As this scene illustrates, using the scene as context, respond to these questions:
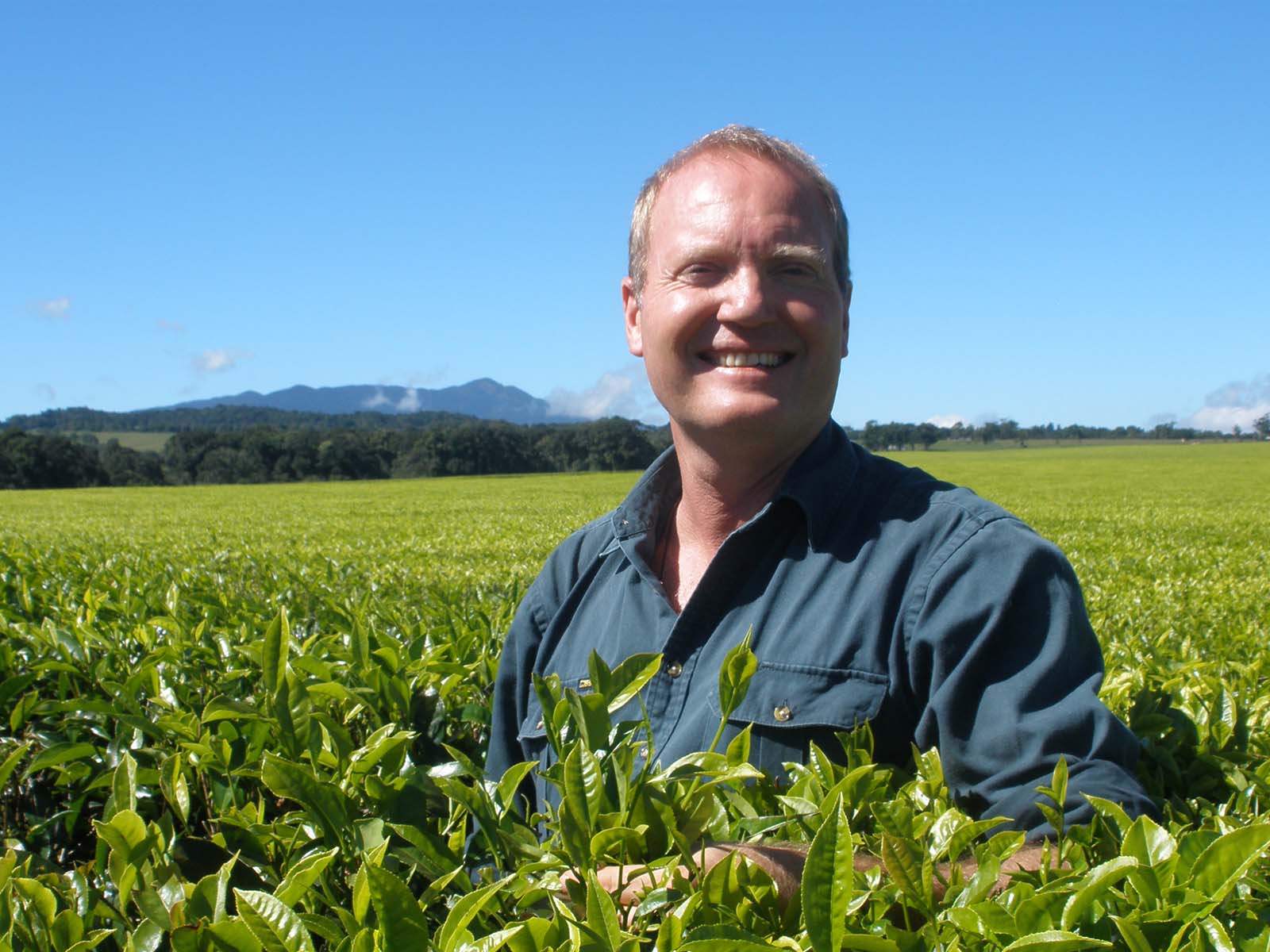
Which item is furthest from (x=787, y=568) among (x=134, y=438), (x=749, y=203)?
(x=134, y=438)

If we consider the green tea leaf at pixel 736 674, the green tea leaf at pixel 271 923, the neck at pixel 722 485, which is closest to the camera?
the green tea leaf at pixel 271 923

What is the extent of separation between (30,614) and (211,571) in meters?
2.15

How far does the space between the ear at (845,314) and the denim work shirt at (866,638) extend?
0.22 m

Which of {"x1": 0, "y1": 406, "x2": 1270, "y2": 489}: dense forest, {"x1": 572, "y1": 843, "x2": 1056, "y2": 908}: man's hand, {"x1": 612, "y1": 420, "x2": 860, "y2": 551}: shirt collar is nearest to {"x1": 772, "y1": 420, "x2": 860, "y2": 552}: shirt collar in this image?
{"x1": 612, "y1": 420, "x2": 860, "y2": 551}: shirt collar

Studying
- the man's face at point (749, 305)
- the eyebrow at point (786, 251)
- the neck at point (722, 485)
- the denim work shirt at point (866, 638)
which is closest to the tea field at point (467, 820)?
the denim work shirt at point (866, 638)

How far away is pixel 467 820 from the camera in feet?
4.98

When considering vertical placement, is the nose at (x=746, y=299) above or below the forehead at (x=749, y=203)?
below

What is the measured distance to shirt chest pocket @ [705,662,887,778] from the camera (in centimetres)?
187

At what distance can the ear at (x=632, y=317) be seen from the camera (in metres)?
2.66

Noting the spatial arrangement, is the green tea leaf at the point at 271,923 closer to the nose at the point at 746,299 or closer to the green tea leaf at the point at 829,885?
the green tea leaf at the point at 829,885

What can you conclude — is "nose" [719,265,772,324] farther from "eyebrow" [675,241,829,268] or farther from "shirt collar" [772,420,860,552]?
"shirt collar" [772,420,860,552]

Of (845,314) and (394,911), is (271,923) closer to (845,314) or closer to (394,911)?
(394,911)

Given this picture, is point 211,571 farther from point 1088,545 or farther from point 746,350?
point 1088,545

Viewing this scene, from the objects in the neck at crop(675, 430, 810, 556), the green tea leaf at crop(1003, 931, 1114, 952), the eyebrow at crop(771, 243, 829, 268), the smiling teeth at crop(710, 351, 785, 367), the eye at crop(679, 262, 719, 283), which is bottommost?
the green tea leaf at crop(1003, 931, 1114, 952)
